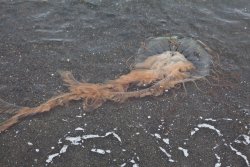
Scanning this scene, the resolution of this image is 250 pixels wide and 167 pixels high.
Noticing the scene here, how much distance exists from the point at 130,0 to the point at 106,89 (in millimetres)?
2355

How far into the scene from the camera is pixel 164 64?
5625 millimetres

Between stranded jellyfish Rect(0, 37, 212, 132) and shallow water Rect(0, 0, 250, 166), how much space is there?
12 cm

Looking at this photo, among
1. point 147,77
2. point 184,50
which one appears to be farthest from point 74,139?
point 184,50

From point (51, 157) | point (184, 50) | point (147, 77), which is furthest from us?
point (184, 50)

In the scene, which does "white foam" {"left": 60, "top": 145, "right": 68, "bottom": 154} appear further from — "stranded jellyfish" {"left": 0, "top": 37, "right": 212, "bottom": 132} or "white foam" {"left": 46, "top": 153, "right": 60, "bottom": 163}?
"stranded jellyfish" {"left": 0, "top": 37, "right": 212, "bottom": 132}

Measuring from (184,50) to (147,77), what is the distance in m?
0.91

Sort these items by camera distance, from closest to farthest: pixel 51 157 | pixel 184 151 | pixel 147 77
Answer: pixel 51 157 → pixel 184 151 → pixel 147 77

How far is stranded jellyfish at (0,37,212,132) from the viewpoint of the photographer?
4918 millimetres

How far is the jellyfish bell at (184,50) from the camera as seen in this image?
5684 mm

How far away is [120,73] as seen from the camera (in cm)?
544

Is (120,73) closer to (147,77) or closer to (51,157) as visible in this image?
(147,77)

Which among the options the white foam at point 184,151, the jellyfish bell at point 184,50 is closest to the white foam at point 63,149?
the white foam at point 184,151

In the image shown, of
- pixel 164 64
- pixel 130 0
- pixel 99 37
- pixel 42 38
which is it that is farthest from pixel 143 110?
pixel 130 0

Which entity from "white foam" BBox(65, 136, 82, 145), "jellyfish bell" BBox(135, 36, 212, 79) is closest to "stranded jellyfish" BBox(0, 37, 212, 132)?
"jellyfish bell" BBox(135, 36, 212, 79)
